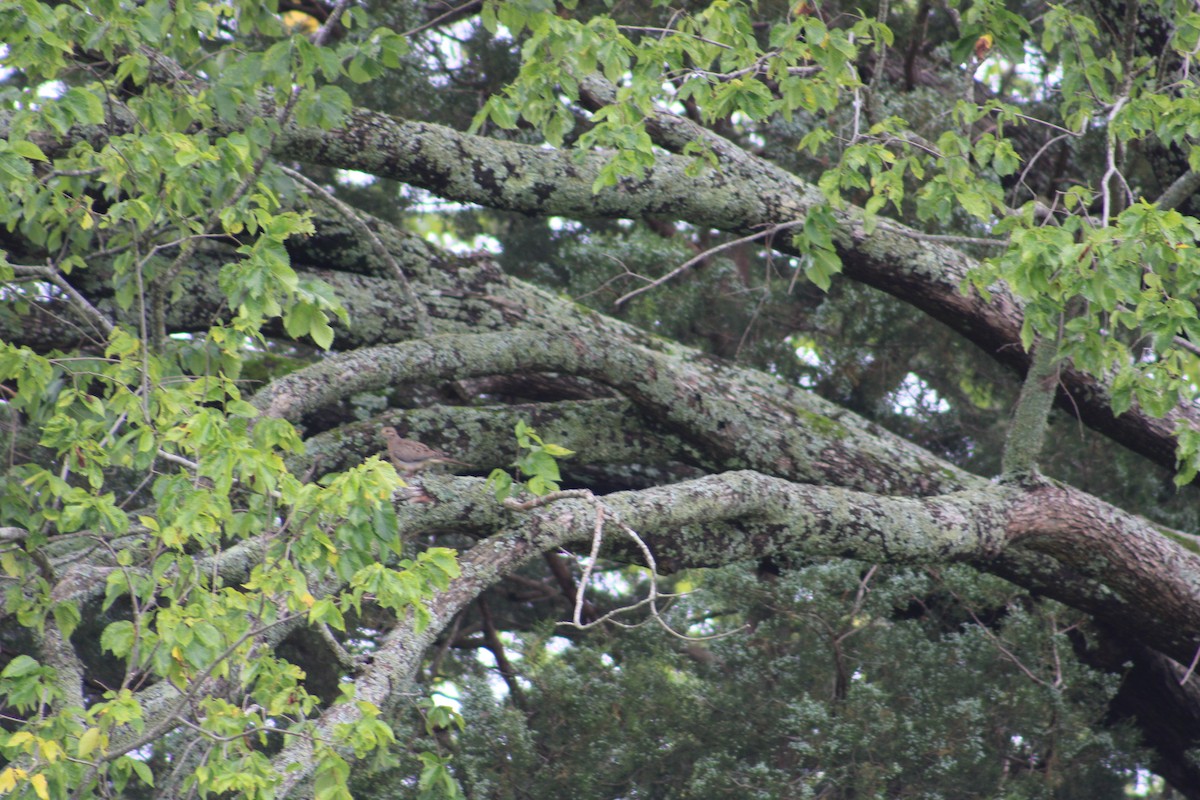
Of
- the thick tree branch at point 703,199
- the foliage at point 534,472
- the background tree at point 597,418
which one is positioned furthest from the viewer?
the thick tree branch at point 703,199

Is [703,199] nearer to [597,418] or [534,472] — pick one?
[597,418]

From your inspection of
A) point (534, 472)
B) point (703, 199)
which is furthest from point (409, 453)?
point (703, 199)

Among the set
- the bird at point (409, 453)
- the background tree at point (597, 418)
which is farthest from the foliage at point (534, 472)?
the bird at point (409, 453)

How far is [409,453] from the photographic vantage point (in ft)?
14.4

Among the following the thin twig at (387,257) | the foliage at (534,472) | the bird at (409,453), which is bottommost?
the bird at (409,453)

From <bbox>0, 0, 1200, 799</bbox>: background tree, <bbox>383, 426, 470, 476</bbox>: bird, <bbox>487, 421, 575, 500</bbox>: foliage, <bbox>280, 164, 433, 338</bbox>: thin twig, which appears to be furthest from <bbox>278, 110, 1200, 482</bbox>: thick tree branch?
<bbox>487, 421, 575, 500</bbox>: foliage

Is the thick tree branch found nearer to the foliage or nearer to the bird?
the bird

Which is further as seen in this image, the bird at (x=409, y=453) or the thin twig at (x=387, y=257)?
the thin twig at (x=387, y=257)

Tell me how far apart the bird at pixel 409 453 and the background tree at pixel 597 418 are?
127 mm

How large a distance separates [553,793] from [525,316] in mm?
1959

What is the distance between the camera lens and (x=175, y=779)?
341 centimetres

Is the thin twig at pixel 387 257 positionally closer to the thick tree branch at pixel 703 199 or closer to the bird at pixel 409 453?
the thick tree branch at pixel 703 199

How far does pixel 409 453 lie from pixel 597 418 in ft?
2.76

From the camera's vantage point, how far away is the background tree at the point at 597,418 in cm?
330
